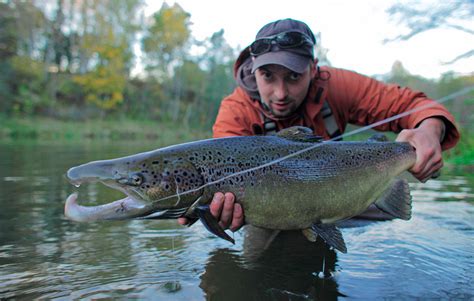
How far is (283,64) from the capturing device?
300 cm

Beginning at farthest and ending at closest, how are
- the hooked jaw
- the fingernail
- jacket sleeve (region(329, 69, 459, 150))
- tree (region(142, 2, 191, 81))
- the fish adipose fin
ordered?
tree (region(142, 2, 191, 81)) → jacket sleeve (region(329, 69, 459, 150)) → the fish adipose fin → the fingernail → the hooked jaw

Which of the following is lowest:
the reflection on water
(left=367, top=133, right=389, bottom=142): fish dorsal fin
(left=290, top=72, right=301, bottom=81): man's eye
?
the reflection on water

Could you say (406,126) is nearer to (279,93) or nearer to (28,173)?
(279,93)

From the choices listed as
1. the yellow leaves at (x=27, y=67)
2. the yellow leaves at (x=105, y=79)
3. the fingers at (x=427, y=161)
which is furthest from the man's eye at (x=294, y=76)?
the yellow leaves at (x=105, y=79)

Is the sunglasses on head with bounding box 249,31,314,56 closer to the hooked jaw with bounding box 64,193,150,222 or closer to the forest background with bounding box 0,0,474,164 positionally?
the hooked jaw with bounding box 64,193,150,222

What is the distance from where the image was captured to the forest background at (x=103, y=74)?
29.5 metres

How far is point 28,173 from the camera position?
7930 mm

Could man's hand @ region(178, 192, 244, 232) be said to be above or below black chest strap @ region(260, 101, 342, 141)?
below

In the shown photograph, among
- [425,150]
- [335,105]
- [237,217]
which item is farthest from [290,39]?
[237,217]

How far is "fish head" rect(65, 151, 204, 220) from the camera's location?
2084 mm

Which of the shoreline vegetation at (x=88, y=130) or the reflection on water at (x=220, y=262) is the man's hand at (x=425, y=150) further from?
the shoreline vegetation at (x=88, y=130)

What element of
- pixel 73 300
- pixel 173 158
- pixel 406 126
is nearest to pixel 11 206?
pixel 73 300

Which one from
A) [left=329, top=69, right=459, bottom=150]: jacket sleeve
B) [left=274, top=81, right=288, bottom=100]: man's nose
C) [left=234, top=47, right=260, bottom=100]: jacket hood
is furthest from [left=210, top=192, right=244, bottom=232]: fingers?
[left=329, top=69, right=459, bottom=150]: jacket sleeve

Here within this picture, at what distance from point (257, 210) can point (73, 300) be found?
3.86 ft
